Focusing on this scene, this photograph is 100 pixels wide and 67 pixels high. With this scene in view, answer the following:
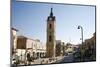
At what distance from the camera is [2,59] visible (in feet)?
8.50

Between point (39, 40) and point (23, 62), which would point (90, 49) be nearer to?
point (39, 40)

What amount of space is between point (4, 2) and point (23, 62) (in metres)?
0.76

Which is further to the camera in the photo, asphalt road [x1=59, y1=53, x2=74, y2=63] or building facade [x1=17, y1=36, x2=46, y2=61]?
asphalt road [x1=59, y1=53, x2=74, y2=63]

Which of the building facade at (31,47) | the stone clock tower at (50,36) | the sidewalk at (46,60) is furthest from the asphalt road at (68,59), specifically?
the building facade at (31,47)

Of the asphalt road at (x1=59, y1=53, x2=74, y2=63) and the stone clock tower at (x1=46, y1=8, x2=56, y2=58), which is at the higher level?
the stone clock tower at (x1=46, y1=8, x2=56, y2=58)

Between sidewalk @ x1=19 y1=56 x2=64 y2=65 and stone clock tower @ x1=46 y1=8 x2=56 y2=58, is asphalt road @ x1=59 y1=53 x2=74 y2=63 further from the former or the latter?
stone clock tower @ x1=46 y1=8 x2=56 y2=58

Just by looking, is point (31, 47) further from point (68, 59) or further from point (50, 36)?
point (68, 59)

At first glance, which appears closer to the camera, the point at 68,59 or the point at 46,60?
the point at 46,60

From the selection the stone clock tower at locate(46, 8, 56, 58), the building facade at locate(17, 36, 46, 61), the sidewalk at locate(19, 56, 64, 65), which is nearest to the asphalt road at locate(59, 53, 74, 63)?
the sidewalk at locate(19, 56, 64, 65)

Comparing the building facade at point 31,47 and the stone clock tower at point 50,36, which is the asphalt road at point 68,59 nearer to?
the stone clock tower at point 50,36

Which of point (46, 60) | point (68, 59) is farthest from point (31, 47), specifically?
point (68, 59)

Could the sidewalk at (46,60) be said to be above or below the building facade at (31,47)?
Result: below

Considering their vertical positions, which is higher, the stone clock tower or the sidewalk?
the stone clock tower

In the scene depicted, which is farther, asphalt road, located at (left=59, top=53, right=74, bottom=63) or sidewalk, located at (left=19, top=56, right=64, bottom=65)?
asphalt road, located at (left=59, top=53, right=74, bottom=63)
